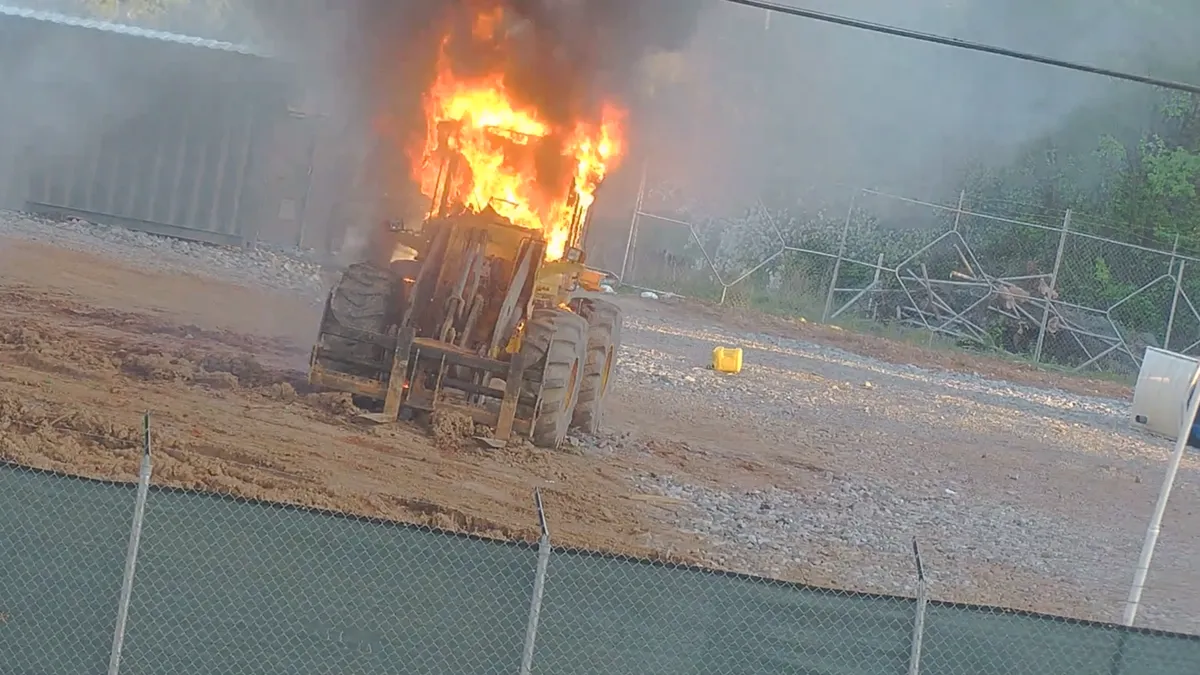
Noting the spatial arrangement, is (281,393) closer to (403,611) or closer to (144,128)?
(403,611)

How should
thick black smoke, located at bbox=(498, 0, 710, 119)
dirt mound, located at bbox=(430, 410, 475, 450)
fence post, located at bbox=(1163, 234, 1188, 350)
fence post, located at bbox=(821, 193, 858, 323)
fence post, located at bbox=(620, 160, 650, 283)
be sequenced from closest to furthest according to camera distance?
1. dirt mound, located at bbox=(430, 410, 475, 450)
2. thick black smoke, located at bbox=(498, 0, 710, 119)
3. fence post, located at bbox=(1163, 234, 1188, 350)
4. fence post, located at bbox=(821, 193, 858, 323)
5. fence post, located at bbox=(620, 160, 650, 283)

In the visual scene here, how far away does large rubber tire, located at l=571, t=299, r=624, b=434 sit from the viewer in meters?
14.2

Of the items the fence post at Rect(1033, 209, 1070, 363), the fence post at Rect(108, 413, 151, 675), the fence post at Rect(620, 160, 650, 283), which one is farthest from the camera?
the fence post at Rect(620, 160, 650, 283)

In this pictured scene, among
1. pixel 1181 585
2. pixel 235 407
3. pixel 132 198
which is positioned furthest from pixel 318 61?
pixel 1181 585

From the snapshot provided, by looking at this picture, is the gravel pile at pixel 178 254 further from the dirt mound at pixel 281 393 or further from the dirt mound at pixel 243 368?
the dirt mound at pixel 281 393

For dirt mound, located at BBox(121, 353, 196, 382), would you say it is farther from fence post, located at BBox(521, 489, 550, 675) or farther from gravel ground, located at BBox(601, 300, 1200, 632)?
fence post, located at BBox(521, 489, 550, 675)

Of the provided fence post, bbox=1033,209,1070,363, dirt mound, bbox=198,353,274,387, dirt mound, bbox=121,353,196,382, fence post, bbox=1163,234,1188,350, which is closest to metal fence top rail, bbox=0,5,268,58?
dirt mound, bbox=198,353,274,387

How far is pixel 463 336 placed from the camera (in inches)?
516

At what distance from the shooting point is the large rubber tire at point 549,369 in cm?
1295

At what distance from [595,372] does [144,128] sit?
14679 mm

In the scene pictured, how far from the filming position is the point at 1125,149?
3222 centimetres

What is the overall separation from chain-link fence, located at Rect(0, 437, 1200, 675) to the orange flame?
333 inches

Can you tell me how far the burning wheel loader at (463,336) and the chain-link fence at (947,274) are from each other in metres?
19.4

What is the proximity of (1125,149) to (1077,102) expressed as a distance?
272 centimetres
